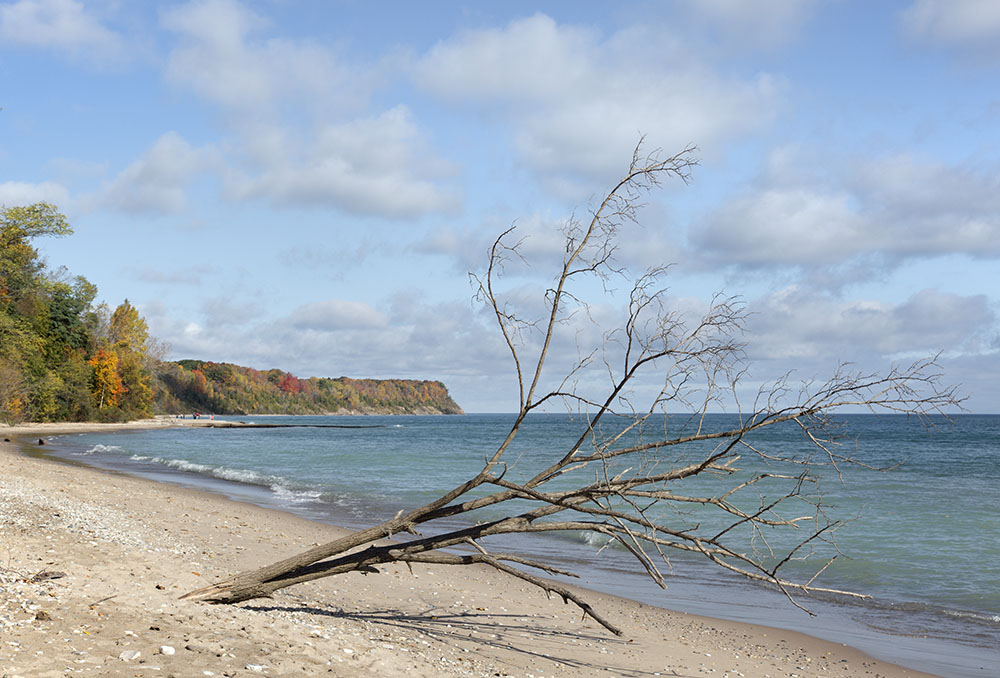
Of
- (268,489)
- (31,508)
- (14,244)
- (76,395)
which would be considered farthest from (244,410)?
(31,508)

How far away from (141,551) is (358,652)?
4388 mm

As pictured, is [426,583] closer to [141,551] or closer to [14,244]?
[141,551]

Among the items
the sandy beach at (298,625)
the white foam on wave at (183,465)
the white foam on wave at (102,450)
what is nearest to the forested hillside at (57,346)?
the white foam on wave at (102,450)

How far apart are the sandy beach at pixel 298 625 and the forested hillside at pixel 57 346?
43535mm

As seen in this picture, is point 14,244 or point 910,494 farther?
point 14,244

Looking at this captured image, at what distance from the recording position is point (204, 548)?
33.7ft

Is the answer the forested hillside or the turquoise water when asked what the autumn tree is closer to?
the forested hillside

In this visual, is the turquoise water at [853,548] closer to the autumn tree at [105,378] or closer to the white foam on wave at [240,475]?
the white foam on wave at [240,475]

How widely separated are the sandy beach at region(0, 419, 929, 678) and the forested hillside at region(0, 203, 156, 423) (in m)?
43.5

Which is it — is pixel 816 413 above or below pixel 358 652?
above

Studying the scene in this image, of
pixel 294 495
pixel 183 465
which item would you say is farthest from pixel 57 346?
pixel 294 495

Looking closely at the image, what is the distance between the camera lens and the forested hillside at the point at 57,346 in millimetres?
47344

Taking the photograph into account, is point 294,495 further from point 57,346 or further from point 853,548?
point 57,346

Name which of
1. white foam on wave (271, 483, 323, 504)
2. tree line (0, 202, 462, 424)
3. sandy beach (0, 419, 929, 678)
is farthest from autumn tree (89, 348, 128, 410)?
sandy beach (0, 419, 929, 678)
